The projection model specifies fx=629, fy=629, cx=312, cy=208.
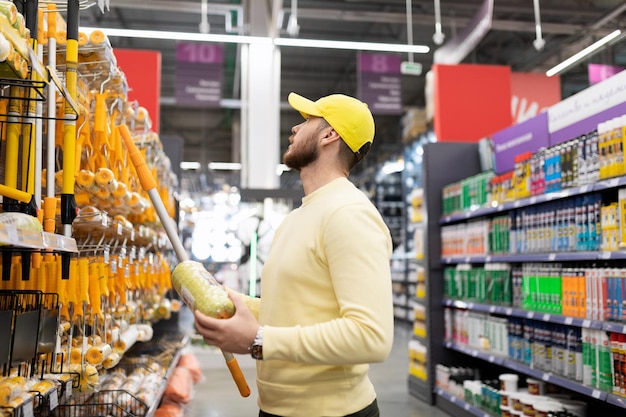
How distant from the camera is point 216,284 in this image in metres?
1.68

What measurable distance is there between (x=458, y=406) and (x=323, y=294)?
420 centimetres

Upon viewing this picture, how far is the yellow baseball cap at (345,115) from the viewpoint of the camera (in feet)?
5.99

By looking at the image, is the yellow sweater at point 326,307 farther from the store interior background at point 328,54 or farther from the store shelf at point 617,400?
the store interior background at point 328,54

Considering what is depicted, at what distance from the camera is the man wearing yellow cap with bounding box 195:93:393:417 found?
153 centimetres

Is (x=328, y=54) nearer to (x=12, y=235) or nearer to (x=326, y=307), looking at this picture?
(x=326, y=307)

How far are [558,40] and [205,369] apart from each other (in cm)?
1074

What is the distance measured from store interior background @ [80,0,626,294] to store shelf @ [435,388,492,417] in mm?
3410

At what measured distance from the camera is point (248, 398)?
6.26m

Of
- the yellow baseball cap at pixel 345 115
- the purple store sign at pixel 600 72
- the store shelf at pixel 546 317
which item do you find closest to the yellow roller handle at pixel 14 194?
the yellow baseball cap at pixel 345 115

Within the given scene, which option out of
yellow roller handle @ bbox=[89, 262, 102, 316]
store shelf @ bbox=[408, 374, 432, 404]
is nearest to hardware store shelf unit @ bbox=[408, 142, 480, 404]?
store shelf @ bbox=[408, 374, 432, 404]

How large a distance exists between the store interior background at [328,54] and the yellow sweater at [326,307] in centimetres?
530

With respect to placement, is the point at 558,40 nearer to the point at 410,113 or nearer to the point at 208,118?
the point at 410,113

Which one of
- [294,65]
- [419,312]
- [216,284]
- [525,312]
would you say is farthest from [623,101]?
[294,65]

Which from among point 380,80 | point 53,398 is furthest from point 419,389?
point 380,80
